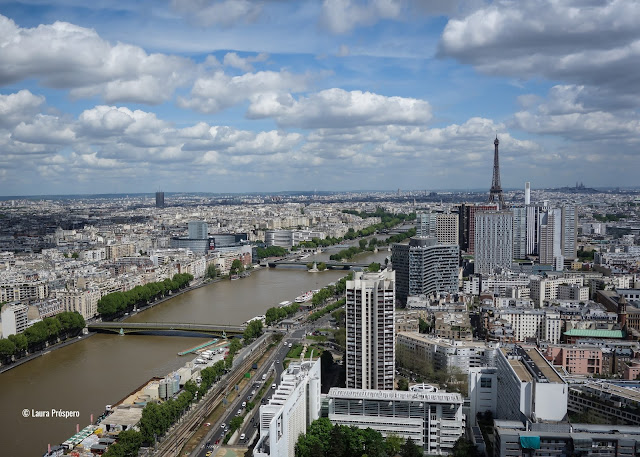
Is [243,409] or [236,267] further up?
[236,267]

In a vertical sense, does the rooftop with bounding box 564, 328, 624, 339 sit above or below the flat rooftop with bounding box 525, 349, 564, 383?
below

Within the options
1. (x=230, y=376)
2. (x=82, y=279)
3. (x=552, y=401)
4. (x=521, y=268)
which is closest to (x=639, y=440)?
(x=552, y=401)

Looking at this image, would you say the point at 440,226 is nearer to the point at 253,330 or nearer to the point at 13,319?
the point at 253,330

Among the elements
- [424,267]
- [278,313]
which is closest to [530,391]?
[278,313]

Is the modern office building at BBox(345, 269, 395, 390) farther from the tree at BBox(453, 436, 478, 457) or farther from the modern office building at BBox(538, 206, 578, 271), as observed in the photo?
the modern office building at BBox(538, 206, 578, 271)

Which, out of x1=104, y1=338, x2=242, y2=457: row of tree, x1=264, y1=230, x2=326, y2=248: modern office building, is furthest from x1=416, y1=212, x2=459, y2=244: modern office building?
x1=104, y1=338, x2=242, y2=457: row of tree

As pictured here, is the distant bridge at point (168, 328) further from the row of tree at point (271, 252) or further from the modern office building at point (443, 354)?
the row of tree at point (271, 252)
